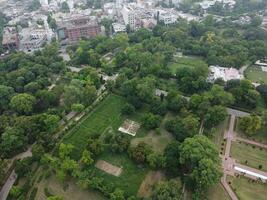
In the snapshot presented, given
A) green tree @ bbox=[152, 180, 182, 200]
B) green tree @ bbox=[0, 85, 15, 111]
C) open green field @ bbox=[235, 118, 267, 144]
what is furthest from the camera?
green tree @ bbox=[0, 85, 15, 111]

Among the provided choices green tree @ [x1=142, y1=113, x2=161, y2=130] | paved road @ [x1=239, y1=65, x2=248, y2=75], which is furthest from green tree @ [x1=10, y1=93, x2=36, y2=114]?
paved road @ [x1=239, y1=65, x2=248, y2=75]

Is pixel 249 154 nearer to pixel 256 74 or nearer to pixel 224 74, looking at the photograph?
pixel 224 74

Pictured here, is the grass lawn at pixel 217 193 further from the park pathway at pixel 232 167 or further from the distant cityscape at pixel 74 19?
the distant cityscape at pixel 74 19

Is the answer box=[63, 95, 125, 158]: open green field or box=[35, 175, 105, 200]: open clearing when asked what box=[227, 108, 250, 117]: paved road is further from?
box=[35, 175, 105, 200]: open clearing

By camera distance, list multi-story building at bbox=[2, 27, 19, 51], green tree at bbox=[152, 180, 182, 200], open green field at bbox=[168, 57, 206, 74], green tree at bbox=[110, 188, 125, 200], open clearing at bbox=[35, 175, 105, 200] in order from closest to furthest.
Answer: green tree at bbox=[152, 180, 182, 200] → green tree at bbox=[110, 188, 125, 200] → open clearing at bbox=[35, 175, 105, 200] → open green field at bbox=[168, 57, 206, 74] → multi-story building at bbox=[2, 27, 19, 51]

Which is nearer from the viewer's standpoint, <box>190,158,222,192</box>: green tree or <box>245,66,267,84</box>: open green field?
<box>190,158,222,192</box>: green tree

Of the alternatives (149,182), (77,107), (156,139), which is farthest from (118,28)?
(149,182)

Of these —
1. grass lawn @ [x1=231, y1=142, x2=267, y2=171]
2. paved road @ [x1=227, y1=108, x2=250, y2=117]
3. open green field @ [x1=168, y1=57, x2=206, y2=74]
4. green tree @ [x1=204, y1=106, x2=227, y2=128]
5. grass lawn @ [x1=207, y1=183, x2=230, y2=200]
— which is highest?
green tree @ [x1=204, y1=106, x2=227, y2=128]

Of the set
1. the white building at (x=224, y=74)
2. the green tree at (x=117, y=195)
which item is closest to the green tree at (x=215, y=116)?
the white building at (x=224, y=74)
